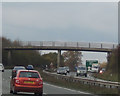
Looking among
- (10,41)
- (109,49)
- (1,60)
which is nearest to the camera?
(109,49)

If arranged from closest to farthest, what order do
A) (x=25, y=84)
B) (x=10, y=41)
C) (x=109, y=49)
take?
1. (x=25, y=84)
2. (x=109, y=49)
3. (x=10, y=41)

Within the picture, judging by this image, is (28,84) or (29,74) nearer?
(28,84)

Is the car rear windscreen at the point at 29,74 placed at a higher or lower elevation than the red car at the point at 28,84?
higher

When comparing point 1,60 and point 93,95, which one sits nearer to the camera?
point 93,95

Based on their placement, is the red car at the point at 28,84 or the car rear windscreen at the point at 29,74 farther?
the car rear windscreen at the point at 29,74

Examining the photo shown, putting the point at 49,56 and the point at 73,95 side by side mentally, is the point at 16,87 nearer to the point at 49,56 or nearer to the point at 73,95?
the point at 73,95

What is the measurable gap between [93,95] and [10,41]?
10085cm

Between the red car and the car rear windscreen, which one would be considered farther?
the car rear windscreen

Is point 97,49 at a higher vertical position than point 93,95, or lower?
higher

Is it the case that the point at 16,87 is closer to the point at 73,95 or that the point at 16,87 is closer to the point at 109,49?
the point at 73,95

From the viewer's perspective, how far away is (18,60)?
116m

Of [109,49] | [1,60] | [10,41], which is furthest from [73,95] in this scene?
[10,41]

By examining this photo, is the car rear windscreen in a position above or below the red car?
above

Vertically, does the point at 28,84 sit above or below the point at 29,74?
below
